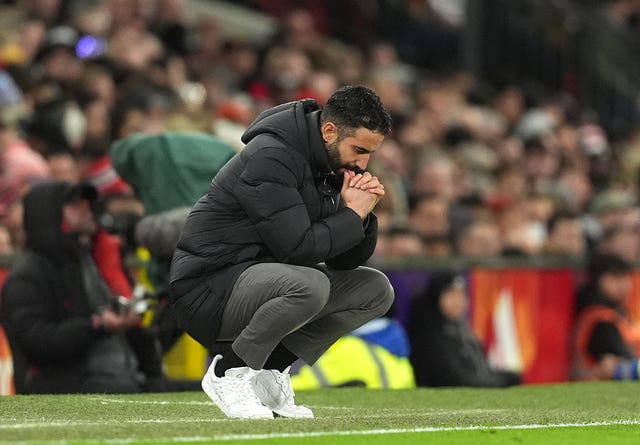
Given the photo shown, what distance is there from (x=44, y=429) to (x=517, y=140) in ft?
43.9

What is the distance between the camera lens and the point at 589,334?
13.6 metres

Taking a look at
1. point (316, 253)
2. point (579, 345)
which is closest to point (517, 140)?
point (579, 345)

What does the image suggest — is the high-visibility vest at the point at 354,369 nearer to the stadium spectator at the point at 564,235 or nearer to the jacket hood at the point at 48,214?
the jacket hood at the point at 48,214

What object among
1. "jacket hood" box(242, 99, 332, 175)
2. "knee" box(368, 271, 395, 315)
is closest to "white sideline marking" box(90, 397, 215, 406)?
"knee" box(368, 271, 395, 315)

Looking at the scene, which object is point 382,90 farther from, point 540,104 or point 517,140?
point 540,104

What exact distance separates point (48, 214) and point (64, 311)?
63 centimetres

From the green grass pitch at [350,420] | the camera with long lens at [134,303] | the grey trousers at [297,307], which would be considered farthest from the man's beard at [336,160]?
the camera with long lens at [134,303]

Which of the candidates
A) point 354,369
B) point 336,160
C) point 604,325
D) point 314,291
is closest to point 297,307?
point 314,291

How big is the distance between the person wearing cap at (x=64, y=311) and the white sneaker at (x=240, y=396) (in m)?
2.31

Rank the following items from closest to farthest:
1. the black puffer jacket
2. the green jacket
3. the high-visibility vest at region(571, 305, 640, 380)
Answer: the black puffer jacket → the green jacket → the high-visibility vest at region(571, 305, 640, 380)

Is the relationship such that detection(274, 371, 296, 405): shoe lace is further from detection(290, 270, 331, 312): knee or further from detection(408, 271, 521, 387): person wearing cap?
detection(408, 271, 521, 387): person wearing cap

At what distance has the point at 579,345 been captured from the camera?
1362cm

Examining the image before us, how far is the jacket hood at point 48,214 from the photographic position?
9812mm

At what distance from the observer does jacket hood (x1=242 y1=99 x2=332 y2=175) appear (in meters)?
7.50
